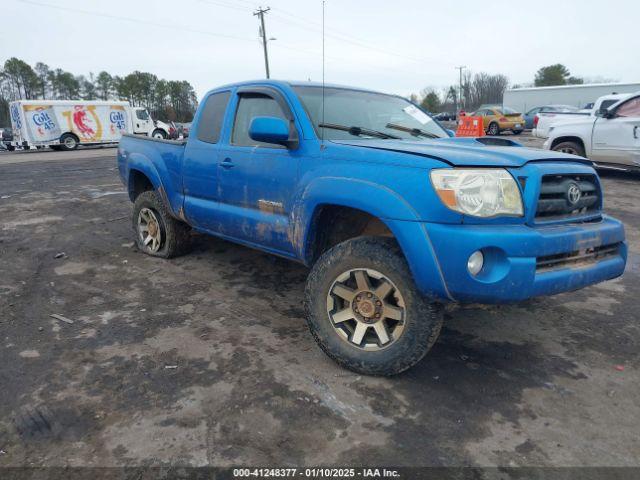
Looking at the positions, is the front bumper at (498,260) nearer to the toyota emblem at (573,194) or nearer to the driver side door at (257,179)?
the toyota emblem at (573,194)

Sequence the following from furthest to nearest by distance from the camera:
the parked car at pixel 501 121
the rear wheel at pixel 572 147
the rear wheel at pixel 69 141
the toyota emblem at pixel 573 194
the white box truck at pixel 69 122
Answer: the rear wheel at pixel 69 141 < the parked car at pixel 501 121 < the white box truck at pixel 69 122 < the rear wheel at pixel 572 147 < the toyota emblem at pixel 573 194

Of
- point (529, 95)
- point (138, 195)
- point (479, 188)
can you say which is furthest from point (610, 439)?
point (529, 95)

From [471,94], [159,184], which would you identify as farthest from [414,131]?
[471,94]

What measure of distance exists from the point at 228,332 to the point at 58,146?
27273mm

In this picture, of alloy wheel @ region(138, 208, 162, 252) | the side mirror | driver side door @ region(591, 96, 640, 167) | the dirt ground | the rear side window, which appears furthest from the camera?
driver side door @ region(591, 96, 640, 167)

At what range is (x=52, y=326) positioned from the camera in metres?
3.47

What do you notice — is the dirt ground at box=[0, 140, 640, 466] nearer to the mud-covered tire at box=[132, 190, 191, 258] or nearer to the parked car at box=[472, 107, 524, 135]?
the mud-covered tire at box=[132, 190, 191, 258]

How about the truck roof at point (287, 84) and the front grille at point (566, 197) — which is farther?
the truck roof at point (287, 84)

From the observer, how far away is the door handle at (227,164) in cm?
375

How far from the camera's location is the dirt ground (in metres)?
2.15

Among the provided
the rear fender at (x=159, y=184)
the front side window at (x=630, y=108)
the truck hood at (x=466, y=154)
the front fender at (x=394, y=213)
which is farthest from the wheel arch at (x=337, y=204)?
the front side window at (x=630, y=108)

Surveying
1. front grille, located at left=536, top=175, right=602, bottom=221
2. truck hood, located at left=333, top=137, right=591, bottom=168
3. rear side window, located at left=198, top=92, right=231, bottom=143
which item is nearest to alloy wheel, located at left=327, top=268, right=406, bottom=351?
truck hood, located at left=333, top=137, right=591, bottom=168

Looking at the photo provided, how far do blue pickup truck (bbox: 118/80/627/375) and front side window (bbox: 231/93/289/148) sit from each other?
1 centimetres

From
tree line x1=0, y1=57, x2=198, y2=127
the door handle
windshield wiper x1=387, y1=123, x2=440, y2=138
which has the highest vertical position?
tree line x1=0, y1=57, x2=198, y2=127
